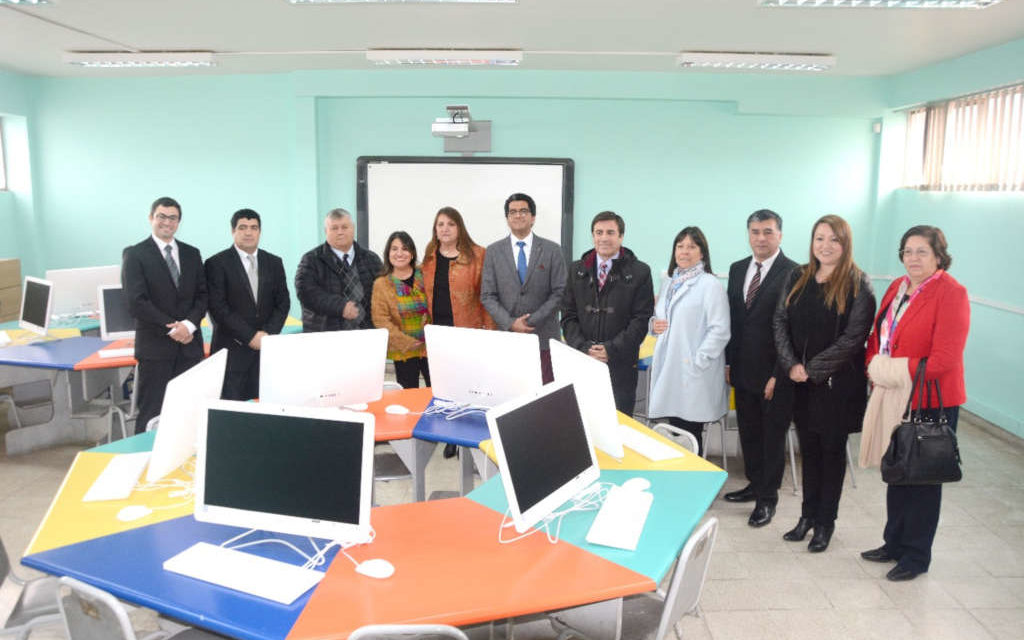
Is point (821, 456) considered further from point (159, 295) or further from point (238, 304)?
point (159, 295)

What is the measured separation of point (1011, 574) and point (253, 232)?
177 inches

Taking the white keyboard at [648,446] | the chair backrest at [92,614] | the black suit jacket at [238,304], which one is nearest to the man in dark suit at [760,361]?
the white keyboard at [648,446]

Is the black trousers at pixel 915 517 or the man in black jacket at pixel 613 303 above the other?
the man in black jacket at pixel 613 303

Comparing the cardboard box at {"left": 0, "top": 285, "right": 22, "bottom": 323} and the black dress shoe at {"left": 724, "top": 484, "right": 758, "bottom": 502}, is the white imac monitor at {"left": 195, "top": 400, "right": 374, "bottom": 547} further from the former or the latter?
the cardboard box at {"left": 0, "top": 285, "right": 22, "bottom": 323}

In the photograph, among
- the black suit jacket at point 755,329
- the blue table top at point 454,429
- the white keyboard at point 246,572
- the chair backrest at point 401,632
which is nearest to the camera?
the chair backrest at point 401,632

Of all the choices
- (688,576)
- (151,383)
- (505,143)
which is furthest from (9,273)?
(688,576)

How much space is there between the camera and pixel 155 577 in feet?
6.82

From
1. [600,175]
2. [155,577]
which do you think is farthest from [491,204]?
[155,577]

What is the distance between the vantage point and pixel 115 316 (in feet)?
17.1

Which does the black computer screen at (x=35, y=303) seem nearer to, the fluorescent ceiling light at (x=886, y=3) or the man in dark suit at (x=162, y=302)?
the man in dark suit at (x=162, y=302)

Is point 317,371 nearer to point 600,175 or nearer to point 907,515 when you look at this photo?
point 907,515

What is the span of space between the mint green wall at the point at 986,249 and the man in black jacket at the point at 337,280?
484cm

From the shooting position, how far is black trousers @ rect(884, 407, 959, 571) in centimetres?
335

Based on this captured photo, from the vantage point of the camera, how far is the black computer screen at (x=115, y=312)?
5.18 metres
